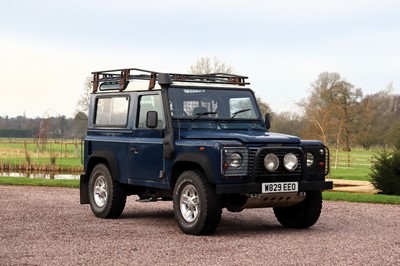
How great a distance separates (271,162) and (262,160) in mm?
145

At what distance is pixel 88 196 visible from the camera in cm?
1279

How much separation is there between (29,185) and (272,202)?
41.8 feet

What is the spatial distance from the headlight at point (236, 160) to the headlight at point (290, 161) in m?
0.74

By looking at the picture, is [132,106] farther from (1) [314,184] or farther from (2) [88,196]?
(1) [314,184]

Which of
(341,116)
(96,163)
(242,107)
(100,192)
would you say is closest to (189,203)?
(242,107)

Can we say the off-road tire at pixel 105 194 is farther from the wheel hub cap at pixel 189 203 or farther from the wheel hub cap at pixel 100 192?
the wheel hub cap at pixel 189 203

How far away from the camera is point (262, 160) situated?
982 centimetres

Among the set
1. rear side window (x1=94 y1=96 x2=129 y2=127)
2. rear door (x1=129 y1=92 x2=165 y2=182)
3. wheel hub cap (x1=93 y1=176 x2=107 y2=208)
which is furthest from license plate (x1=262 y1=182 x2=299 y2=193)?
wheel hub cap (x1=93 y1=176 x2=107 y2=208)

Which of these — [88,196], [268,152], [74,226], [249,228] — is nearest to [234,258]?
[268,152]

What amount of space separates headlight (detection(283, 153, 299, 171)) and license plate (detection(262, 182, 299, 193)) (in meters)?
0.24

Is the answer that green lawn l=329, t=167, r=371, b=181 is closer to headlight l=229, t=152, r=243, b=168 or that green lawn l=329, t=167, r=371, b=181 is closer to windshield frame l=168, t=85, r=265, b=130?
windshield frame l=168, t=85, r=265, b=130

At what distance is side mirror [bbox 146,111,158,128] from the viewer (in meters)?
10.4

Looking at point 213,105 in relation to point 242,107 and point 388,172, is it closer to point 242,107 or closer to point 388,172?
point 242,107

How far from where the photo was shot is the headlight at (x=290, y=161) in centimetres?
1002
